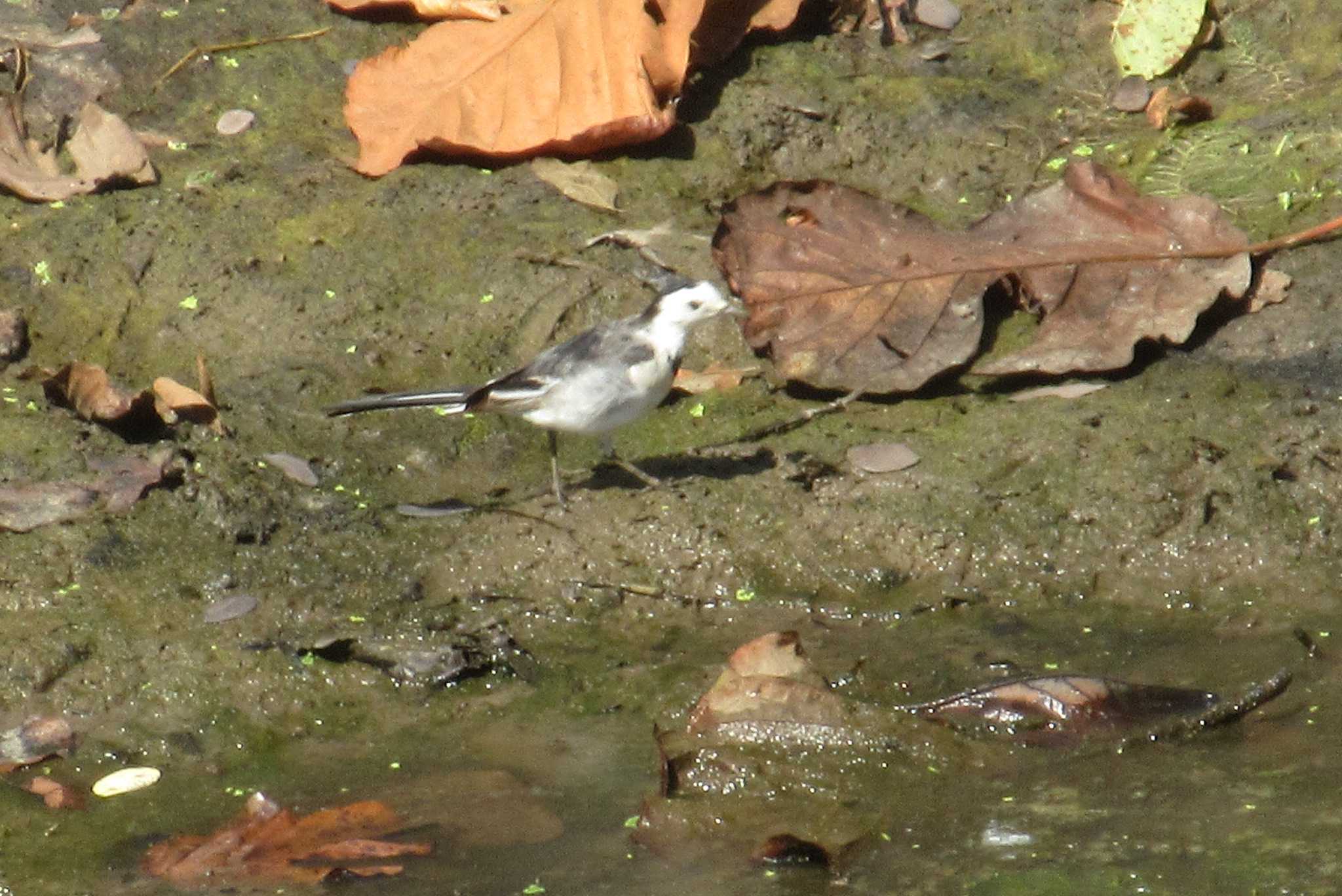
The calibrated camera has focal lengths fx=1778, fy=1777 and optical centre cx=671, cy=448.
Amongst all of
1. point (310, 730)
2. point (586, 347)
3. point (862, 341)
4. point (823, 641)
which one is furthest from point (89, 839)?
point (862, 341)

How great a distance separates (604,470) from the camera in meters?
5.17

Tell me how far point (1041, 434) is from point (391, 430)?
1905mm

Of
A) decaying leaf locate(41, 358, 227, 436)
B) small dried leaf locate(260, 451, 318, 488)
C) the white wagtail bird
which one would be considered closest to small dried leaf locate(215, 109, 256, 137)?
decaying leaf locate(41, 358, 227, 436)

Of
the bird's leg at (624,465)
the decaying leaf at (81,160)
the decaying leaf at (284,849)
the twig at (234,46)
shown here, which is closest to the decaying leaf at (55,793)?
the decaying leaf at (284,849)

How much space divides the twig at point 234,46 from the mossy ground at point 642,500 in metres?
0.05

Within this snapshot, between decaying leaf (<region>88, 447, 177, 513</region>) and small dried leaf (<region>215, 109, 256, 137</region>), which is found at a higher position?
small dried leaf (<region>215, 109, 256, 137</region>)

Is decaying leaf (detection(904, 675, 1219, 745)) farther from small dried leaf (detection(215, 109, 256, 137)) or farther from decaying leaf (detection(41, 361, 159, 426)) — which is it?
small dried leaf (detection(215, 109, 256, 137))

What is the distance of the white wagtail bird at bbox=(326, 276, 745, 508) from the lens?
5031 mm

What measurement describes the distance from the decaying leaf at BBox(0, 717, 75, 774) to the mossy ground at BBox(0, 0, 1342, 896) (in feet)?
0.21

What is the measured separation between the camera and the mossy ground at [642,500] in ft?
12.2

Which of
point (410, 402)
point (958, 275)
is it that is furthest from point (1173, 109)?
point (410, 402)

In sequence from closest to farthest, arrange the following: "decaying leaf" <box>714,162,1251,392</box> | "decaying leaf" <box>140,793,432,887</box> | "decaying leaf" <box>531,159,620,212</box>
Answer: "decaying leaf" <box>140,793,432,887</box> < "decaying leaf" <box>714,162,1251,392</box> < "decaying leaf" <box>531,159,620,212</box>

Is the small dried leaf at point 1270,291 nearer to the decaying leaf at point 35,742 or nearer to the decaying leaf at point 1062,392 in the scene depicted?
the decaying leaf at point 1062,392

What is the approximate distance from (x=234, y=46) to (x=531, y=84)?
1.29 metres
